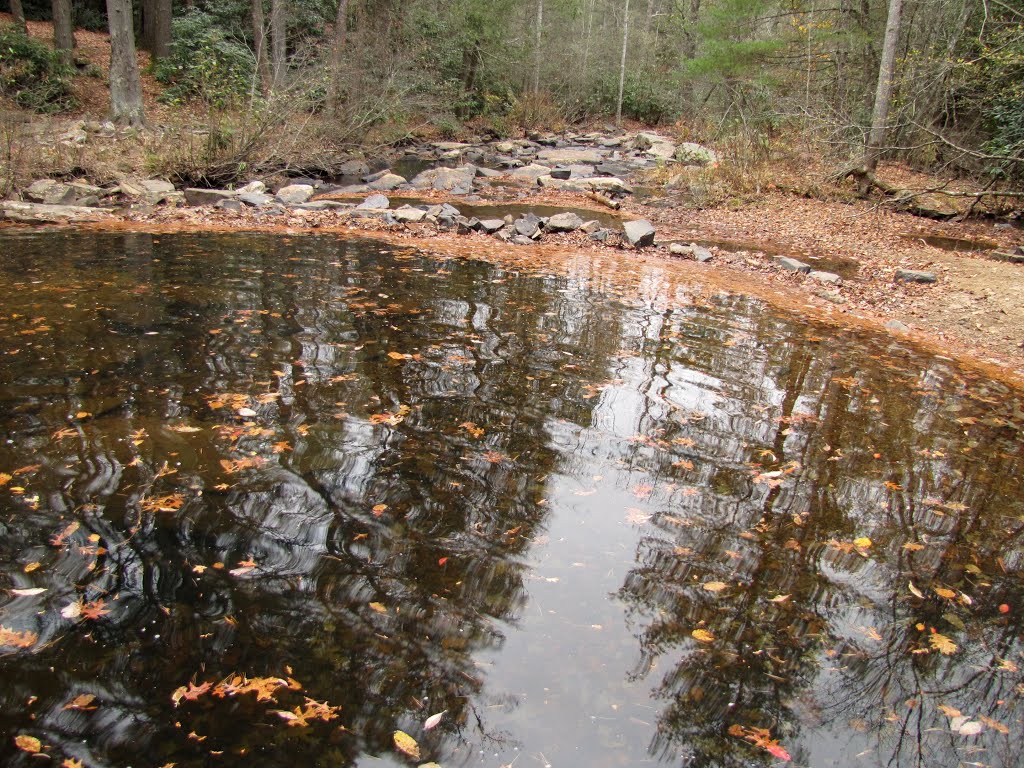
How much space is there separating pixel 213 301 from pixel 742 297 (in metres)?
6.94

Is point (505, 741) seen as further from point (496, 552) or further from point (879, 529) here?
point (879, 529)

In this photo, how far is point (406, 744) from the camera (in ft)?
8.40

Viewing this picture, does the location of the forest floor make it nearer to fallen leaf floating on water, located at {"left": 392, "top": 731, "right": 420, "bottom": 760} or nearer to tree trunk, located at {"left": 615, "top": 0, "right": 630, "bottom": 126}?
fallen leaf floating on water, located at {"left": 392, "top": 731, "right": 420, "bottom": 760}

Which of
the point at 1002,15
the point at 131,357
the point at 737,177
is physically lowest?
the point at 131,357

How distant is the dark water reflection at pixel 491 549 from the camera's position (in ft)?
8.90

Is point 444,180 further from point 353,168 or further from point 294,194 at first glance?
point 294,194

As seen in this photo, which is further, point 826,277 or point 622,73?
point 622,73

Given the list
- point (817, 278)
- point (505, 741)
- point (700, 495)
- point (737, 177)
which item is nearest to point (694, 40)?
point (737, 177)

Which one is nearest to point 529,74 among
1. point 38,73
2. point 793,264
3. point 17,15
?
point 17,15

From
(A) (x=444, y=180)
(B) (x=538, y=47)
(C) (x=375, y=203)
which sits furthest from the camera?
(B) (x=538, y=47)

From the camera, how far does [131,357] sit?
591 centimetres

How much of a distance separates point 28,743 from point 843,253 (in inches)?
559

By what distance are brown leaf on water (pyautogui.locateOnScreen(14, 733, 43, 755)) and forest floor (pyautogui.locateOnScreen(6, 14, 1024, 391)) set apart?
8428 millimetres

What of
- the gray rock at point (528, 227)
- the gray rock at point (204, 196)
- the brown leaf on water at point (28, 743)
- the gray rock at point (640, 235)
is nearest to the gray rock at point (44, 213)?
the gray rock at point (204, 196)
